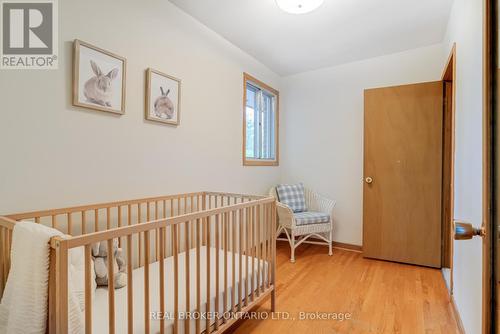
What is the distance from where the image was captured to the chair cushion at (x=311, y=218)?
292cm

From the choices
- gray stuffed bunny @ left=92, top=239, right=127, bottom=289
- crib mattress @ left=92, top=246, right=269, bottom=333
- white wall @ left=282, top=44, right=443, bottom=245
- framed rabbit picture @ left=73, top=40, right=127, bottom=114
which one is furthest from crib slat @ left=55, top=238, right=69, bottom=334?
white wall @ left=282, top=44, right=443, bottom=245

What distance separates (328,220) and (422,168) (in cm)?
114

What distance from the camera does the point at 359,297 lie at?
6.84 ft

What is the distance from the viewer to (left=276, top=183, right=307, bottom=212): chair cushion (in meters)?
3.32

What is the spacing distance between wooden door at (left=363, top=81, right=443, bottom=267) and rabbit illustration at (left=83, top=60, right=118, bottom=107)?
2.58 meters

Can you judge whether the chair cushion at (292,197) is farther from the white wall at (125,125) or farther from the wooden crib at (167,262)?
the wooden crib at (167,262)

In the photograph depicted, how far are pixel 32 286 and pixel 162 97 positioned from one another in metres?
1.48

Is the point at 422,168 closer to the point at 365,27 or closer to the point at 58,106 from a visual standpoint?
the point at 365,27

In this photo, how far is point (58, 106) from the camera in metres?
1.43

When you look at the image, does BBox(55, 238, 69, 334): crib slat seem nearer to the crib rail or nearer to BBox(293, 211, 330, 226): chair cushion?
the crib rail

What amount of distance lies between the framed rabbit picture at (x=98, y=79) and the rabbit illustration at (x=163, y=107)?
28 cm

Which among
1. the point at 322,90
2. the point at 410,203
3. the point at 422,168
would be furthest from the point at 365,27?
the point at 410,203

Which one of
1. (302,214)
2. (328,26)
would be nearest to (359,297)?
(302,214)

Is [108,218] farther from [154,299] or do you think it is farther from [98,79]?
[98,79]
